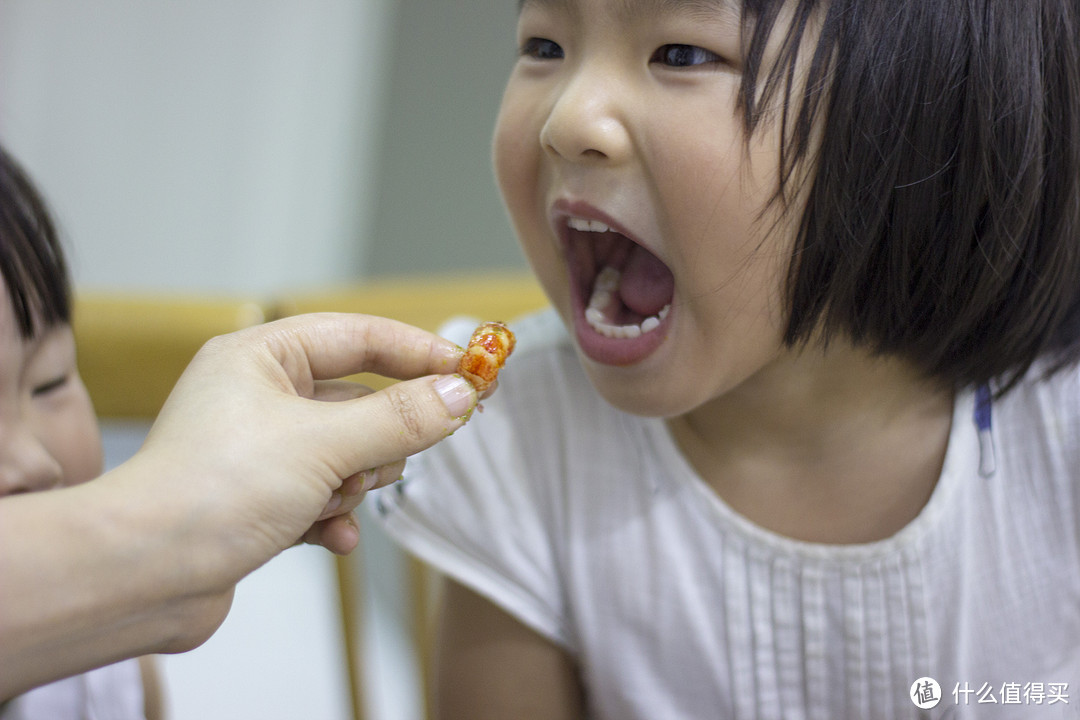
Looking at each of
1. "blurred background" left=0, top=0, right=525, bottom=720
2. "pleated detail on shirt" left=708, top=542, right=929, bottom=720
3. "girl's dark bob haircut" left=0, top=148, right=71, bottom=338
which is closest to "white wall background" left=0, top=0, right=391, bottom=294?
"blurred background" left=0, top=0, right=525, bottom=720

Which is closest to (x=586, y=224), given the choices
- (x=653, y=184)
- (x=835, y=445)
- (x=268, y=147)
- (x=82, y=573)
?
(x=653, y=184)

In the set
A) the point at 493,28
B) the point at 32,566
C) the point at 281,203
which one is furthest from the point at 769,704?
the point at 281,203

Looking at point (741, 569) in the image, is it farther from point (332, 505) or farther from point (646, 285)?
point (332, 505)

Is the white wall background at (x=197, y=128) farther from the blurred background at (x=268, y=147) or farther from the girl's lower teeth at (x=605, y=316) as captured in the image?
the girl's lower teeth at (x=605, y=316)

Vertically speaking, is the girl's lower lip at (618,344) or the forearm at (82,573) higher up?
the girl's lower lip at (618,344)

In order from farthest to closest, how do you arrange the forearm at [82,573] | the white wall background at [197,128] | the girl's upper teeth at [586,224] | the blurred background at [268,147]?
the white wall background at [197,128], the blurred background at [268,147], the girl's upper teeth at [586,224], the forearm at [82,573]

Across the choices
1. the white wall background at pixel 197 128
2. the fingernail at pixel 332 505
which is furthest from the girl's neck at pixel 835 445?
the white wall background at pixel 197 128
